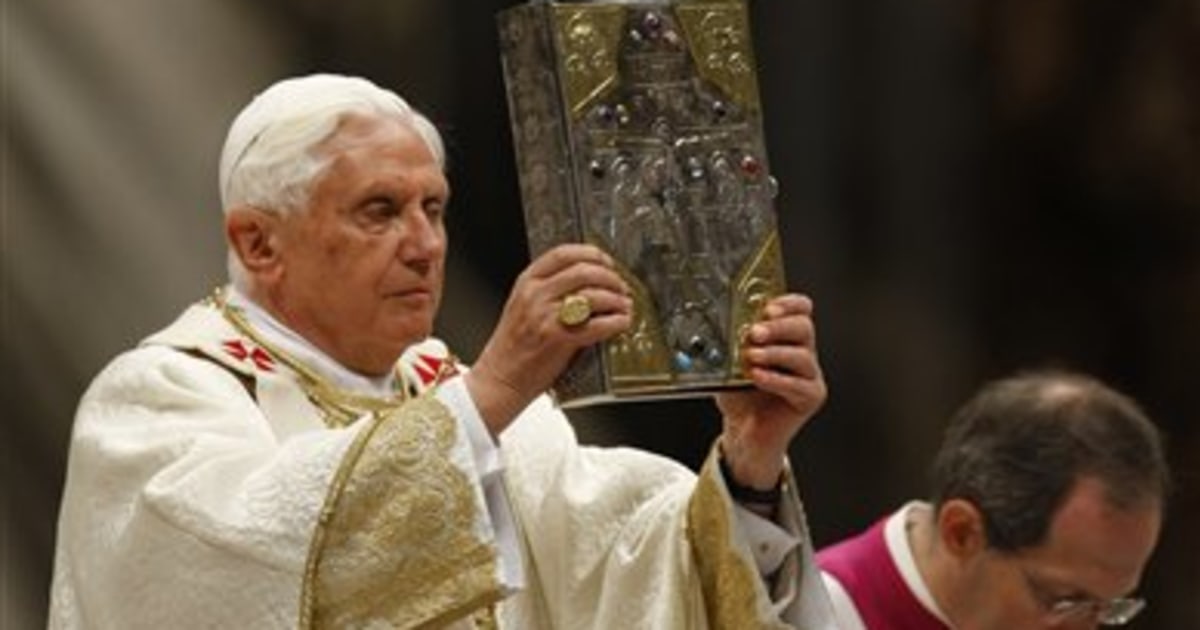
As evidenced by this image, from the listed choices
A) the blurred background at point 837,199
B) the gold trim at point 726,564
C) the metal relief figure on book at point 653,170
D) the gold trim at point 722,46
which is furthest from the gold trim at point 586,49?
the blurred background at point 837,199

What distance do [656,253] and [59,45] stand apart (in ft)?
10.5

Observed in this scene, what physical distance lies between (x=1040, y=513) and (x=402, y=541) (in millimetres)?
1915

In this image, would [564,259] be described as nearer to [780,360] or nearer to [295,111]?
[780,360]

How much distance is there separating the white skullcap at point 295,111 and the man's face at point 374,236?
0.04 meters

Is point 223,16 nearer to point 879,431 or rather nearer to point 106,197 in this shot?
point 106,197

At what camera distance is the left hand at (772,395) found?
4.83m

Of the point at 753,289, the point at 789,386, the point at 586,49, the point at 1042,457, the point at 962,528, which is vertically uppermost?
the point at 586,49

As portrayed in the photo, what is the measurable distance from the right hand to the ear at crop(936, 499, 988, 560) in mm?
1790

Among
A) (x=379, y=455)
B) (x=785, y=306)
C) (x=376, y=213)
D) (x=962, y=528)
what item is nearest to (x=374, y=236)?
(x=376, y=213)

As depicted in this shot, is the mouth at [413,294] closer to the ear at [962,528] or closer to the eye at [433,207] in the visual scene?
the eye at [433,207]

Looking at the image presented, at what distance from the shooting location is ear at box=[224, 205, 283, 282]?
521 centimetres

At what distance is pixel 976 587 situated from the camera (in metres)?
6.42

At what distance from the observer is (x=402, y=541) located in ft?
15.6

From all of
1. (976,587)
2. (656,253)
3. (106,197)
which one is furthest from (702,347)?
(106,197)
